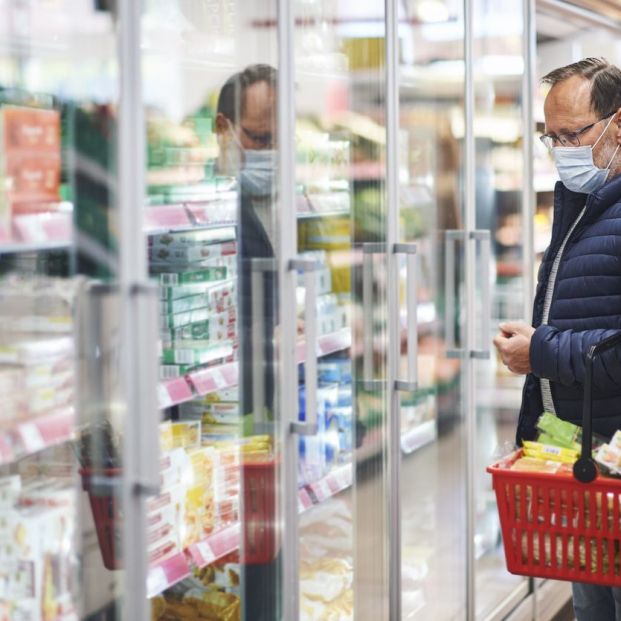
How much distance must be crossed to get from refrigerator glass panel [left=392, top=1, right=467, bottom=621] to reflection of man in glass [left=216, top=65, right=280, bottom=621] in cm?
101

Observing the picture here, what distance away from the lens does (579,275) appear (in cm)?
263

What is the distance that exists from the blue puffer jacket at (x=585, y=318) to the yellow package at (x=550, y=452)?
19 cm

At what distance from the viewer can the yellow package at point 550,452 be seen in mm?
2420

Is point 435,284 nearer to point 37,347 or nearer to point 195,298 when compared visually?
point 195,298

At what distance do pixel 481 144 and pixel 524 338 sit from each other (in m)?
1.53

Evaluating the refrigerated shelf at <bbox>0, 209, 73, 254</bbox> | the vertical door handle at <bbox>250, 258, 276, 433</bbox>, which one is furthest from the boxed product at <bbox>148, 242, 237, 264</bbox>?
the refrigerated shelf at <bbox>0, 209, 73, 254</bbox>

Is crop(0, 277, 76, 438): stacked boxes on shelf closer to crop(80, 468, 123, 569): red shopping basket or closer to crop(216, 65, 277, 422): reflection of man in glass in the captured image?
crop(80, 468, 123, 569): red shopping basket

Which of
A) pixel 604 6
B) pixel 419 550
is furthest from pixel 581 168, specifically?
pixel 604 6

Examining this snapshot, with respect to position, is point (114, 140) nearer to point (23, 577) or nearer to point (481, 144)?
point (23, 577)

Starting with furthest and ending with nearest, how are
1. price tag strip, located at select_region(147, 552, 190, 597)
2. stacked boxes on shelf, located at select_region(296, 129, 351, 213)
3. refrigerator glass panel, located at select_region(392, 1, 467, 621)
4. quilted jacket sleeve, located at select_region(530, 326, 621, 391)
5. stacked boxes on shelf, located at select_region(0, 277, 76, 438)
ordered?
refrigerator glass panel, located at select_region(392, 1, 467, 621) → stacked boxes on shelf, located at select_region(296, 129, 351, 213) → quilted jacket sleeve, located at select_region(530, 326, 621, 391) → price tag strip, located at select_region(147, 552, 190, 597) → stacked boxes on shelf, located at select_region(0, 277, 76, 438)

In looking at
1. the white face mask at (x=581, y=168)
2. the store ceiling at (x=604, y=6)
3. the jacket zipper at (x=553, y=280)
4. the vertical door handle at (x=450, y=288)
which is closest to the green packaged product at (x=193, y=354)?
the jacket zipper at (x=553, y=280)

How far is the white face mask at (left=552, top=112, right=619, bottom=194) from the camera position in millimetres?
2678

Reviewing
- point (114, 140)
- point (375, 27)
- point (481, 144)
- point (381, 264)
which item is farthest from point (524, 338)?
point (481, 144)

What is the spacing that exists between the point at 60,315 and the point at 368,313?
1.22 metres
